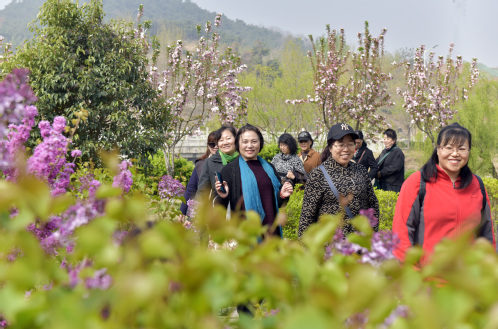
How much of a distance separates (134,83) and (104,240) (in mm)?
10238

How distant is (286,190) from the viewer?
4012 millimetres

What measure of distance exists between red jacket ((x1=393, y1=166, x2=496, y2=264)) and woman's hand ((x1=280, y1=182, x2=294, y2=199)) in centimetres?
110

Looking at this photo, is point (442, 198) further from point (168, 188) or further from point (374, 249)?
point (168, 188)

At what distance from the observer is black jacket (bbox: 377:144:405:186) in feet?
25.6

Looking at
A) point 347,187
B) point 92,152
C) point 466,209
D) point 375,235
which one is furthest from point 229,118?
point 375,235

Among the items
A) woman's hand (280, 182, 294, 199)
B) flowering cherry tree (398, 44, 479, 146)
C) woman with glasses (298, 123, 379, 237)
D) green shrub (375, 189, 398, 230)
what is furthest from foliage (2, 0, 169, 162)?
flowering cherry tree (398, 44, 479, 146)

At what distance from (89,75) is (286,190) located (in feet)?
22.3

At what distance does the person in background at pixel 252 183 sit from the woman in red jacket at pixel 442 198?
1.19m

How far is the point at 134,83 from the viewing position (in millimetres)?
10531

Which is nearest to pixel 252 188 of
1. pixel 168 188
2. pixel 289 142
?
pixel 168 188

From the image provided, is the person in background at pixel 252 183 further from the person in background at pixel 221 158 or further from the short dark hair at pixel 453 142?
the short dark hair at pixel 453 142

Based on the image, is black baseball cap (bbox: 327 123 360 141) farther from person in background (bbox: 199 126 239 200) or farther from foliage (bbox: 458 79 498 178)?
foliage (bbox: 458 79 498 178)

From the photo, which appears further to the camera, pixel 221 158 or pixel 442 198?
pixel 221 158

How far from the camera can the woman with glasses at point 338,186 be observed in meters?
3.69
